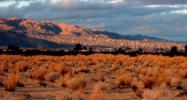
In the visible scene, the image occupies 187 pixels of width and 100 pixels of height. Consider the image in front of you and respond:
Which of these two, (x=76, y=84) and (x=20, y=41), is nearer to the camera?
(x=76, y=84)

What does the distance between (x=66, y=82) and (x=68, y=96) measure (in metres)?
6.25

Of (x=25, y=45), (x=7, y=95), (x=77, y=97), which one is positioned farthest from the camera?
(x=25, y=45)

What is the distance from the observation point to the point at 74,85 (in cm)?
1772

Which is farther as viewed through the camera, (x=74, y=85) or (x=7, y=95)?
(x=74, y=85)

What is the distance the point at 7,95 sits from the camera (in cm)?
1595

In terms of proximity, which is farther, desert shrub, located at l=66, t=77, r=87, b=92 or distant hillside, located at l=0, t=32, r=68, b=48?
distant hillside, located at l=0, t=32, r=68, b=48

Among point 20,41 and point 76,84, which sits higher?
point 20,41

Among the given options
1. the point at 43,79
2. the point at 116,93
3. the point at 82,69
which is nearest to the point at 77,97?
the point at 116,93

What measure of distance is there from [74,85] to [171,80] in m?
5.71

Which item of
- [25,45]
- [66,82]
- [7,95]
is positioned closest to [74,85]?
[66,82]

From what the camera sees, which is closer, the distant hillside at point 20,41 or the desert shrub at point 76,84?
the desert shrub at point 76,84

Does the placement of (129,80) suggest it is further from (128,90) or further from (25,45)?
(25,45)

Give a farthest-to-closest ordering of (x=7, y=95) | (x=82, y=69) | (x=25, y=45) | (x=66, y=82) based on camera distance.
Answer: (x=25, y=45)
(x=82, y=69)
(x=66, y=82)
(x=7, y=95)

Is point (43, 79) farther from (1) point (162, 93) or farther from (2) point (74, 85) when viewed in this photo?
(1) point (162, 93)
